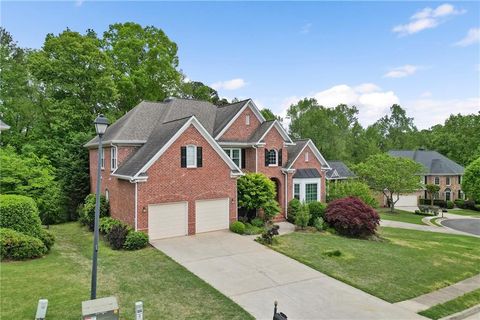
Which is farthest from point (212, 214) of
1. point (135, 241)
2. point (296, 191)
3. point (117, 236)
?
point (296, 191)

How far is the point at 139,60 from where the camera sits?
3659 centimetres

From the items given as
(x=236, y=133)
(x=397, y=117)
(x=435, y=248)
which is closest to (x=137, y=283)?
(x=236, y=133)

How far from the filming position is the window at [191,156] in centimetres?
1867

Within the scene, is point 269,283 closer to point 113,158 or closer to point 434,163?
point 113,158

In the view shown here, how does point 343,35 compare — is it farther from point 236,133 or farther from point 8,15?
point 8,15

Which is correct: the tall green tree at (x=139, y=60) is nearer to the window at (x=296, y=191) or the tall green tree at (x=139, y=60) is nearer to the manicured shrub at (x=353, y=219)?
the window at (x=296, y=191)

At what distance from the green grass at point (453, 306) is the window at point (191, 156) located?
1291cm

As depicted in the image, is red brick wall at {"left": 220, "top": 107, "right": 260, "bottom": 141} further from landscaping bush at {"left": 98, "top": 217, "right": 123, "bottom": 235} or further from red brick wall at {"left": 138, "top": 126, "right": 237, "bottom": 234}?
landscaping bush at {"left": 98, "top": 217, "right": 123, "bottom": 235}

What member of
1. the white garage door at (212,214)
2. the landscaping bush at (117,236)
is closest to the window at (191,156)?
the white garage door at (212,214)

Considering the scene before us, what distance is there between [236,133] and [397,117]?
7001 centimetres

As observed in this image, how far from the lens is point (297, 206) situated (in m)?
24.7

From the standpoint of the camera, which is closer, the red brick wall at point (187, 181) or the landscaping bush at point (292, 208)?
the red brick wall at point (187, 181)

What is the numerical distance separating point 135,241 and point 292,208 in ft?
42.2

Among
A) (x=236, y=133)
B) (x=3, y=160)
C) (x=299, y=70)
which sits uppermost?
(x=299, y=70)
